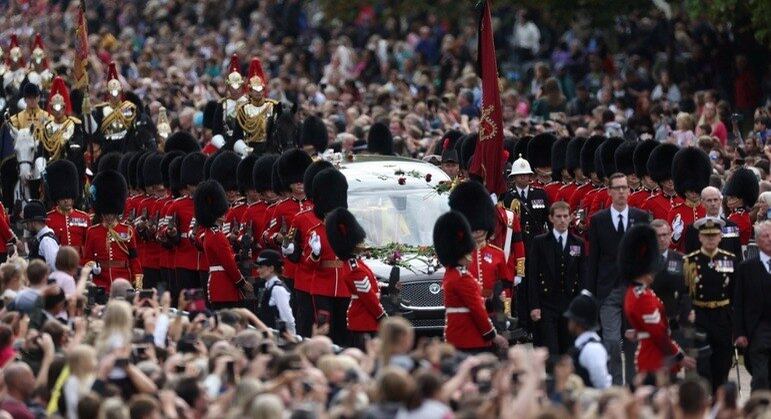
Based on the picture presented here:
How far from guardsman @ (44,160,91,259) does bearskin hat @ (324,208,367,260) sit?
2.93m

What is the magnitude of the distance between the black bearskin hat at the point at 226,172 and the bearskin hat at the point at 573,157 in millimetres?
2919

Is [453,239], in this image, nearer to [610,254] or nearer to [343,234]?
[343,234]

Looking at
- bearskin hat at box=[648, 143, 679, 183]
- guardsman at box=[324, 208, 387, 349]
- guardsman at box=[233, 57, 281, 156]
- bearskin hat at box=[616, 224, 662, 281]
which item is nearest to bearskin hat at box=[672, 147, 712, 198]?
bearskin hat at box=[648, 143, 679, 183]

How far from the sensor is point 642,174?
67.6ft

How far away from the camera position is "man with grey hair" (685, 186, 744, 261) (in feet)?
57.9

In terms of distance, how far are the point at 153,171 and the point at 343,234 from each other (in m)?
5.25

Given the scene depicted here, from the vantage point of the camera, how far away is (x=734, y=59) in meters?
28.2

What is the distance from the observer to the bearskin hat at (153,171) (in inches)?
890

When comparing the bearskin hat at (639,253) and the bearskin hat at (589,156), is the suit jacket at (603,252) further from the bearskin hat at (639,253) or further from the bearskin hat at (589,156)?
the bearskin hat at (589,156)

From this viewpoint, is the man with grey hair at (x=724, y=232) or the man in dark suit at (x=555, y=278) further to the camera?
the man in dark suit at (x=555, y=278)

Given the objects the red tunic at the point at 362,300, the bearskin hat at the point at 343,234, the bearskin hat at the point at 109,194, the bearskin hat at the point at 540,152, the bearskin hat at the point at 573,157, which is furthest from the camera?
A: the bearskin hat at the point at 540,152

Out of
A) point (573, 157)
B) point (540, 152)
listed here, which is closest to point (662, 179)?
point (573, 157)

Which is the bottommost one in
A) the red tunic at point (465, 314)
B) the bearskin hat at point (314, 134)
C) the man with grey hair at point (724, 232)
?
the red tunic at point (465, 314)

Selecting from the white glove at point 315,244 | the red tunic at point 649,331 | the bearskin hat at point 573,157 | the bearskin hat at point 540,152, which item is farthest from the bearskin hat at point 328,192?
the red tunic at point 649,331
